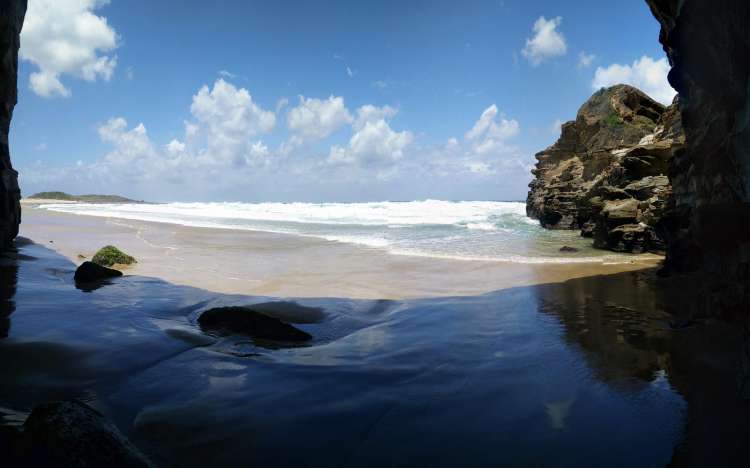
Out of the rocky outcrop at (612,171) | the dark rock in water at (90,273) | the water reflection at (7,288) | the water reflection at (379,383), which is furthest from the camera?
the rocky outcrop at (612,171)

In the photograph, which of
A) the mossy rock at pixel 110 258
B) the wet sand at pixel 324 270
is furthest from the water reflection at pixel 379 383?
the mossy rock at pixel 110 258

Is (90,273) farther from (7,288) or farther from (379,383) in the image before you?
(379,383)

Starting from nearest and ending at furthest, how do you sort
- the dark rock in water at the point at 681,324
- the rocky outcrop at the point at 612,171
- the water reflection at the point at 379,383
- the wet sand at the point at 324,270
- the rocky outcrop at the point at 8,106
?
the water reflection at the point at 379,383 → the dark rock in water at the point at 681,324 → the wet sand at the point at 324,270 → the rocky outcrop at the point at 8,106 → the rocky outcrop at the point at 612,171

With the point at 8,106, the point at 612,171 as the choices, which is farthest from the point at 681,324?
the point at 8,106

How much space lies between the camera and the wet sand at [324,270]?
920cm

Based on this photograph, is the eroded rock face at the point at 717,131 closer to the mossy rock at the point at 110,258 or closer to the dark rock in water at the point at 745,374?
the dark rock in water at the point at 745,374

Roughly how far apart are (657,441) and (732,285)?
4.17 m

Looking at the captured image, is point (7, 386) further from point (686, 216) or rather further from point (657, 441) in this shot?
point (686, 216)

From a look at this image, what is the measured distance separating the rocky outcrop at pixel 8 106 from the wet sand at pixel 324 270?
5.61ft

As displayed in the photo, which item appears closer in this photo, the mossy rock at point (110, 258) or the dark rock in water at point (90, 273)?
the dark rock in water at point (90, 273)

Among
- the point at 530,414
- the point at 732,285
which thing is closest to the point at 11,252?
the point at 530,414

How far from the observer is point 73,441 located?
92.4 inches

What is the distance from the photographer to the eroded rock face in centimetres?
465

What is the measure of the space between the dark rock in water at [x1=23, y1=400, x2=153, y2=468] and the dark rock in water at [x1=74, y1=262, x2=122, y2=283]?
23.7 ft
